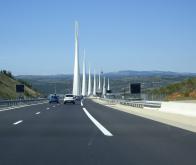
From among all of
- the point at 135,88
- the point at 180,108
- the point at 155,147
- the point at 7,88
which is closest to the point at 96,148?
the point at 155,147

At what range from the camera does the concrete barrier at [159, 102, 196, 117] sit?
28.2 m

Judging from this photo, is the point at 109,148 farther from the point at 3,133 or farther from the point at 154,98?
the point at 154,98

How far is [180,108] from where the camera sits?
1227 inches

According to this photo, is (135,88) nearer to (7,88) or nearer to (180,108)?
(180,108)

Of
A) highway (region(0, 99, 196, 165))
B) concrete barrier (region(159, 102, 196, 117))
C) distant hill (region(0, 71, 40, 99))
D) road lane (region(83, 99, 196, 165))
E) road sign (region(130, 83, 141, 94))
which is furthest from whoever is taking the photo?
distant hill (region(0, 71, 40, 99))

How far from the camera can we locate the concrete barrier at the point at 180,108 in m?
28.2

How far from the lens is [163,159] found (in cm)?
1169

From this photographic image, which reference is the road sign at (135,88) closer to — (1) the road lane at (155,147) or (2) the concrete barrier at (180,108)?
(2) the concrete barrier at (180,108)

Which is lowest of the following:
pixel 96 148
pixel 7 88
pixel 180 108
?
pixel 96 148

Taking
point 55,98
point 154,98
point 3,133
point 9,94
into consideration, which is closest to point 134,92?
point 55,98

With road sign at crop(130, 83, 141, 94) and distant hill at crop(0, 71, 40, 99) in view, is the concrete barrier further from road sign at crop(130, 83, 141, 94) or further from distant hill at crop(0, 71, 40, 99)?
distant hill at crop(0, 71, 40, 99)

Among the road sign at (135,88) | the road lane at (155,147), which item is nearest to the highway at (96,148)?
the road lane at (155,147)

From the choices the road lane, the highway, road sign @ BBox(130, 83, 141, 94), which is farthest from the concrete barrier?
road sign @ BBox(130, 83, 141, 94)

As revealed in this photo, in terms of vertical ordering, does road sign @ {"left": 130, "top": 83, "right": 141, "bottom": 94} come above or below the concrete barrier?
above
